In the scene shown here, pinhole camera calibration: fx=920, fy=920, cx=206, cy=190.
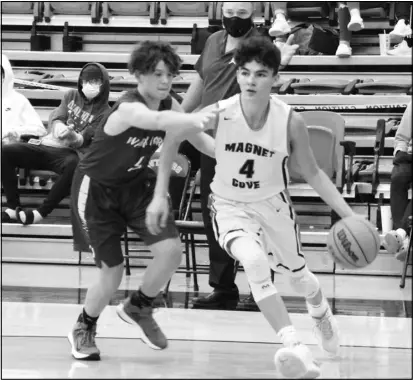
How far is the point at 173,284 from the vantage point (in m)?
6.63

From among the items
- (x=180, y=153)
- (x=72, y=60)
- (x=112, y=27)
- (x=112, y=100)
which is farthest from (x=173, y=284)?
(x=112, y=27)

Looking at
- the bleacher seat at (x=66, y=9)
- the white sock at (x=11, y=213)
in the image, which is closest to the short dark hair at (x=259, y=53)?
the white sock at (x=11, y=213)

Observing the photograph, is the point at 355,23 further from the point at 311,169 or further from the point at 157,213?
the point at 157,213

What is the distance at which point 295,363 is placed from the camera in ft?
11.3

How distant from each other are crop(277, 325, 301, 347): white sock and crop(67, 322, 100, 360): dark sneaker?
2.91 feet

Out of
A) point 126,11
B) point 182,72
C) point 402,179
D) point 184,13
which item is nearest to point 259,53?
point 402,179

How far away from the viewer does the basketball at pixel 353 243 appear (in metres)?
3.96

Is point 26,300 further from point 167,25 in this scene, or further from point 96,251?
point 167,25

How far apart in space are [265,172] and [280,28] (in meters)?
4.67

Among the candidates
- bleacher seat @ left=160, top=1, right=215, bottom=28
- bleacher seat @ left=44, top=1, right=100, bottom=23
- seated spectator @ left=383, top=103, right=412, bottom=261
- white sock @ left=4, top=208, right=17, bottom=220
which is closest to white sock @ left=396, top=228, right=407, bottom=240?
seated spectator @ left=383, top=103, right=412, bottom=261

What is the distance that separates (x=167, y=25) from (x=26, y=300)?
4.78 metres

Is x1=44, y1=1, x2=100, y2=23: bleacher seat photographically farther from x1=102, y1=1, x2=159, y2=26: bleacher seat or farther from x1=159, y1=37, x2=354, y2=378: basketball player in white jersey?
x1=159, y1=37, x2=354, y2=378: basketball player in white jersey

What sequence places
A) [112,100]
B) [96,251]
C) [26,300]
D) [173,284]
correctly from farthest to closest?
1. [112,100]
2. [173,284]
3. [26,300]
4. [96,251]

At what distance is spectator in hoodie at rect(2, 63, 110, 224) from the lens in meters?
7.14
